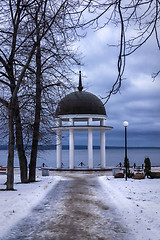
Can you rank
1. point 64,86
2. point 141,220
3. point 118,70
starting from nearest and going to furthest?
point 118,70 → point 141,220 → point 64,86

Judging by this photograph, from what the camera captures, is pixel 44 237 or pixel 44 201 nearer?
pixel 44 237

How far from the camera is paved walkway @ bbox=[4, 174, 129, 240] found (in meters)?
6.66

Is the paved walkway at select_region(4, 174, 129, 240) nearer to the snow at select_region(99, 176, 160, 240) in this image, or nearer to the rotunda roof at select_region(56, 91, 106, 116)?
the snow at select_region(99, 176, 160, 240)

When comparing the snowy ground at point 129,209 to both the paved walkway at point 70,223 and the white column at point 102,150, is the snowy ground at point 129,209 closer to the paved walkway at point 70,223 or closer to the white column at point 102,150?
the paved walkway at point 70,223

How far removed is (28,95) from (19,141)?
141 inches

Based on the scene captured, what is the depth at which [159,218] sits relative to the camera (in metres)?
8.05

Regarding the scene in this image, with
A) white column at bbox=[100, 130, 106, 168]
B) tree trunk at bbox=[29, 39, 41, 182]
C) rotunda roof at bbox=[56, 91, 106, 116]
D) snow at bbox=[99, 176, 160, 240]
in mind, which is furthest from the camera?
white column at bbox=[100, 130, 106, 168]

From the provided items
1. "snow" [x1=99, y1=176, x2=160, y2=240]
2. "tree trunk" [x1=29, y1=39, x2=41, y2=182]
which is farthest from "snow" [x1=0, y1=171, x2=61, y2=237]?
"tree trunk" [x1=29, y1=39, x2=41, y2=182]

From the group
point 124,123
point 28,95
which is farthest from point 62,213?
point 124,123

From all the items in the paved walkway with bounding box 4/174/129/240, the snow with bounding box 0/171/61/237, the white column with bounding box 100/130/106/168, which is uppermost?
the white column with bounding box 100/130/106/168

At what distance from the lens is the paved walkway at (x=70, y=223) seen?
6664 mm

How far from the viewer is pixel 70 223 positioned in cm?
771

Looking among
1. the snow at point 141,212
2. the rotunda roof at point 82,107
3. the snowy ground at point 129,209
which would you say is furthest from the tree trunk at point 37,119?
the rotunda roof at point 82,107

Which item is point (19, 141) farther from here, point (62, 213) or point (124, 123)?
point (62, 213)
